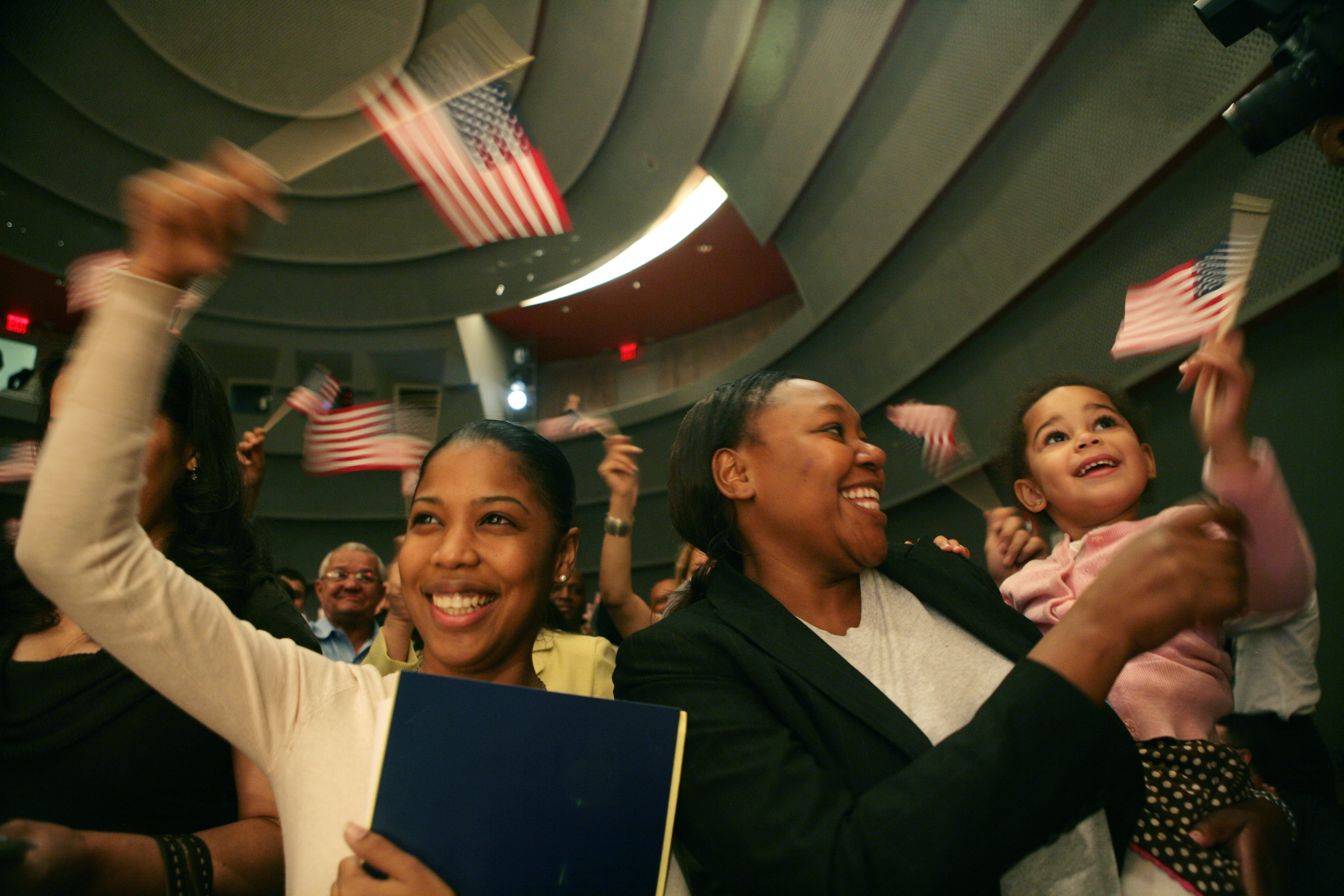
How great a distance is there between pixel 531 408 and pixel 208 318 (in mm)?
4978

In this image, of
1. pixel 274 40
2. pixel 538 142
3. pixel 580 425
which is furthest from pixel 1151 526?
pixel 274 40

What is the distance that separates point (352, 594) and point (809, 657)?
10.9 feet

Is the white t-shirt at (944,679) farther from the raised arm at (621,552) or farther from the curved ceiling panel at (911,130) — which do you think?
the curved ceiling panel at (911,130)

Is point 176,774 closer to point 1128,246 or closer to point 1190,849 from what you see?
point 1190,849

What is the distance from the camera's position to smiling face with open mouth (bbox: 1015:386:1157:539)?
5.47 ft

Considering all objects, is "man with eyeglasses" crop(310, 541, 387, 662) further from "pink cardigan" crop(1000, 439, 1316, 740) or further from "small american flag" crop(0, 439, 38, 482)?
"pink cardigan" crop(1000, 439, 1316, 740)

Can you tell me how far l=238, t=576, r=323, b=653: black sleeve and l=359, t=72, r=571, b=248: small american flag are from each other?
3.11 meters

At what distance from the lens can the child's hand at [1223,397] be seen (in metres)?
1.30

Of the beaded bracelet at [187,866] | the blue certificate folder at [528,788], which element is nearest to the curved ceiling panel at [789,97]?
the blue certificate folder at [528,788]

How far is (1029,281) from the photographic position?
571cm

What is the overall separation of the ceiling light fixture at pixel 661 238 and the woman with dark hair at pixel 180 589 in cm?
815

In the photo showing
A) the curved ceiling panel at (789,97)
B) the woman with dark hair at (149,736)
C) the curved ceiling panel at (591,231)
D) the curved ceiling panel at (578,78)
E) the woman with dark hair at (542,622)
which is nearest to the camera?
the woman with dark hair at (149,736)

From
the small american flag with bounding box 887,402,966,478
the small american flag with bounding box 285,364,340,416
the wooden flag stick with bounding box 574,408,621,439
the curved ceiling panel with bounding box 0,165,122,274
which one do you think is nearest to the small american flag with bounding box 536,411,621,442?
the wooden flag stick with bounding box 574,408,621,439

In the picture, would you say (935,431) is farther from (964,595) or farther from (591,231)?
(591,231)
